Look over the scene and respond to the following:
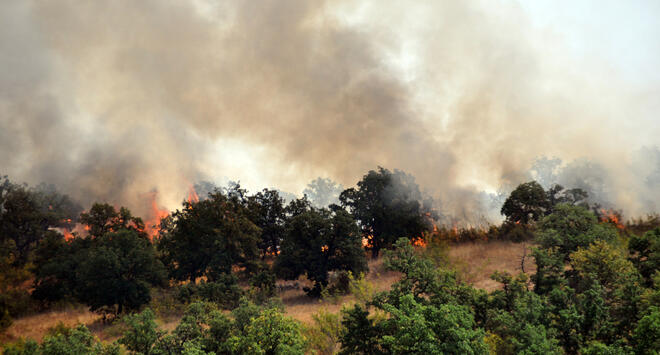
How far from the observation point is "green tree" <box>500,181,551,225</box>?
1398 inches

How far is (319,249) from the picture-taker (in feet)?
97.0

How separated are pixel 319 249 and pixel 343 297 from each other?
4423mm

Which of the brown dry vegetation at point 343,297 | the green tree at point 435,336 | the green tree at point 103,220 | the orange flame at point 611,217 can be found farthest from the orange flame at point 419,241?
the green tree at point 103,220

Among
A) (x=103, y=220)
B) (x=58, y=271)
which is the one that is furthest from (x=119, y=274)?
(x=103, y=220)

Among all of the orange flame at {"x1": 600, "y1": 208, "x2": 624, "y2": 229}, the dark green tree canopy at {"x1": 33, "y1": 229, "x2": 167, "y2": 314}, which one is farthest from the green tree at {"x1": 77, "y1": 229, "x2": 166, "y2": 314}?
the orange flame at {"x1": 600, "y1": 208, "x2": 624, "y2": 229}

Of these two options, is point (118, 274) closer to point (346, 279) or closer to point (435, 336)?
point (346, 279)

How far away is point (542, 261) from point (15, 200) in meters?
55.0

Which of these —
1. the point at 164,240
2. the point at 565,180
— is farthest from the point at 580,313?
the point at 565,180

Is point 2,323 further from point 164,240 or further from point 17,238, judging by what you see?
point 17,238

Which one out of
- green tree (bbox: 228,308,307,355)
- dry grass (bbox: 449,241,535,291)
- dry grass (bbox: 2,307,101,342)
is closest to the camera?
green tree (bbox: 228,308,307,355)

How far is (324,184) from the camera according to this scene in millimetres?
71812

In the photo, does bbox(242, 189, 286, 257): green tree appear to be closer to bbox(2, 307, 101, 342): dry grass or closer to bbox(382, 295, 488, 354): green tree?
bbox(2, 307, 101, 342): dry grass

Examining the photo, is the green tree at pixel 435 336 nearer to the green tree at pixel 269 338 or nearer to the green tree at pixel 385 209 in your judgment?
the green tree at pixel 269 338

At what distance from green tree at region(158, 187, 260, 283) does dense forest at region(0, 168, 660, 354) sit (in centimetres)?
12
